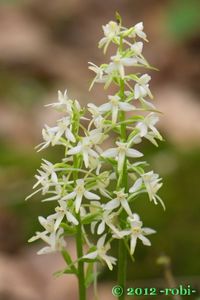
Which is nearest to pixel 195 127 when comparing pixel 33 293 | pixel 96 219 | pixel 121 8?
pixel 33 293

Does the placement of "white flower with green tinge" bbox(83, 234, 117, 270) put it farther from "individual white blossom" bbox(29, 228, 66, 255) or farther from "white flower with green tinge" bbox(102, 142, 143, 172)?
"white flower with green tinge" bbox(102, 142, 143, 172)

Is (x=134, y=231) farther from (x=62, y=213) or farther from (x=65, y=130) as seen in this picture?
(x=65, y=130)

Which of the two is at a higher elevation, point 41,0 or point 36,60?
point 41,0

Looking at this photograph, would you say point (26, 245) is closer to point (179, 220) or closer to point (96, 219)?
point (179, 220)

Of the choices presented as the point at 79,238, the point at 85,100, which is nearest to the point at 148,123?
the point at 79,238

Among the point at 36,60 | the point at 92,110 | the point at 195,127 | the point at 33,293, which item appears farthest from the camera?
the point at 36,60

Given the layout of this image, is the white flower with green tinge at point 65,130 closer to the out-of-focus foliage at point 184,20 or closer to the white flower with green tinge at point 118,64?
the white flower with green tinge at point 118,64

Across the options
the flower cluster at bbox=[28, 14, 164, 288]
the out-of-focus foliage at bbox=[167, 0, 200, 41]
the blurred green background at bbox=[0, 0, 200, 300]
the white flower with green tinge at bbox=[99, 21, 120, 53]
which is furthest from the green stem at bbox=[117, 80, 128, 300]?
the out-of-focus foliage at bbox=[167, 0, 200, 41]
